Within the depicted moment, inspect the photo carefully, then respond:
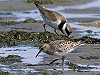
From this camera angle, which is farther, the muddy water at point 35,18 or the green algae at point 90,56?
the green algae at point 90,56

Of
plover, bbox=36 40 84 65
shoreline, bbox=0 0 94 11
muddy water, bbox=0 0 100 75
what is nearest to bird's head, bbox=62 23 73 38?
muddy water, bbox=0 0 100 75

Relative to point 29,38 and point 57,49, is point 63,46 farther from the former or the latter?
point 29,38

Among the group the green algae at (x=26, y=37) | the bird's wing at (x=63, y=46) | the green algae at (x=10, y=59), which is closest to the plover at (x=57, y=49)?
the bird's wing at (x=63, y=46)

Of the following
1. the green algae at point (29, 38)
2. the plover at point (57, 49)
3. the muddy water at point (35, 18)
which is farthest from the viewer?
the green algae at point (29, 38)

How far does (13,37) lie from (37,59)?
94.6 inches

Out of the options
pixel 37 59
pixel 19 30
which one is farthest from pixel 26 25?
pixel 37 59

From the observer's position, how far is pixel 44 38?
45.6ft

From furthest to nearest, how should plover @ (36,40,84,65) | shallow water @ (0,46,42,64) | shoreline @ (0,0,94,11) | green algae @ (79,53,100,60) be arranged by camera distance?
shoreline @ (0,0,94,11), green algae @ (79,53,100,60), shallow water @ (0,46,42,64), plover @ (36,40,84,65)

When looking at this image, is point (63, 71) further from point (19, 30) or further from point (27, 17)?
point (27, 17)

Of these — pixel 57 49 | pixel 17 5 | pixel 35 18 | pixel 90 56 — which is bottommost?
pixel 17 5

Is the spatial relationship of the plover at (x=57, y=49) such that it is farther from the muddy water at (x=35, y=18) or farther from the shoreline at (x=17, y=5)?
the shoreline at (x=17, y=5)

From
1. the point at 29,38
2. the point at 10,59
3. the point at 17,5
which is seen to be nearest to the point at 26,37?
the point at 29,38

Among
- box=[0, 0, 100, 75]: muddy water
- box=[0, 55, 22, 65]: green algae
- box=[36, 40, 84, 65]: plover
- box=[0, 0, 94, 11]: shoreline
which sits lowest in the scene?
box=[0, 0, 94, 11]: shoreline

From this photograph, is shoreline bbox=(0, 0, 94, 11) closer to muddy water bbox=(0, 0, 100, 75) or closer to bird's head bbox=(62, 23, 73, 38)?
muddy water bbox=(0, 0, 100, 75)
